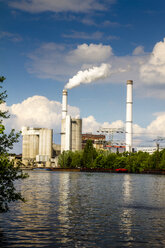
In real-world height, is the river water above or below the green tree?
below

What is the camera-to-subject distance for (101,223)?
30.8 metres

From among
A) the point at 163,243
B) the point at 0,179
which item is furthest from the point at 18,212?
the point at 163,243

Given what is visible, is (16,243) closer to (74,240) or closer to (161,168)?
(74,240)

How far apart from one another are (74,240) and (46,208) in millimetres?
14490

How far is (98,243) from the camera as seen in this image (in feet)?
78.6

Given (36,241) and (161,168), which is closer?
(36,241)

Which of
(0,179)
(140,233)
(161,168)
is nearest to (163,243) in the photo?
(140,233)

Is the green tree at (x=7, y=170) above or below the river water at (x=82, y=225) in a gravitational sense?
above

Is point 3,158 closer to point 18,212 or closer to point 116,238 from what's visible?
point 116,238

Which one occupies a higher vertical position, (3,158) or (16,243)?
(3,158)

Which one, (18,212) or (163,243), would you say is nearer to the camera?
(163,243)

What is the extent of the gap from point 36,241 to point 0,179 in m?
4.73

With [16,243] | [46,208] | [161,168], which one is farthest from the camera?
[161,168]

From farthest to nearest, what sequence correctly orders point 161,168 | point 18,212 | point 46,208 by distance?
point 161,168 → point 46,208 → point 18,212
